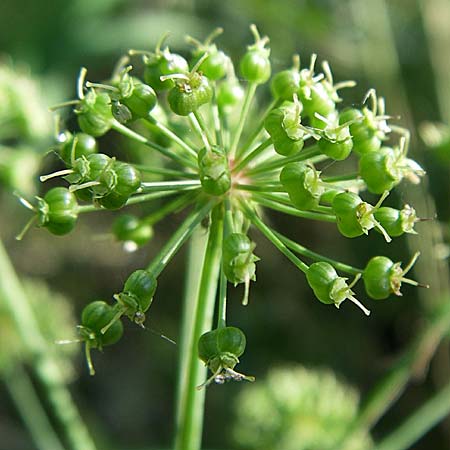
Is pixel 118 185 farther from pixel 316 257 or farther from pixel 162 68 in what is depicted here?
pixel 316 257

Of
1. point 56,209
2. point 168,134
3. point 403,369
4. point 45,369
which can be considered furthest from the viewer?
point 403,369

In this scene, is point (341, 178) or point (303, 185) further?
point (341, 178)

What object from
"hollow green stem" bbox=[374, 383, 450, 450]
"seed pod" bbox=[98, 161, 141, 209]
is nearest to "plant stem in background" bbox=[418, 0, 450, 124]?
"hollow green stem" bbox=[374, 383, 450, 450]

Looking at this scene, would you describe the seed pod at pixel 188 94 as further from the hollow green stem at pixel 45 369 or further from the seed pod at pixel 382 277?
the hollow green stem at pixel 45 369

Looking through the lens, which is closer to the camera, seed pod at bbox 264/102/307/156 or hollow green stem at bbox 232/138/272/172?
seed pod at bbox 264/102/307/156

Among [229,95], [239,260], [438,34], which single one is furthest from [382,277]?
[438,34]

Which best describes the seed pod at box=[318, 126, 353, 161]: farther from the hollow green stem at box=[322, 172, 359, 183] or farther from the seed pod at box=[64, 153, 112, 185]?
the seed pod at box=[64, 153, 112, 185]

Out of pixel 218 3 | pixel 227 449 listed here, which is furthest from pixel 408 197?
pixel 218 3
